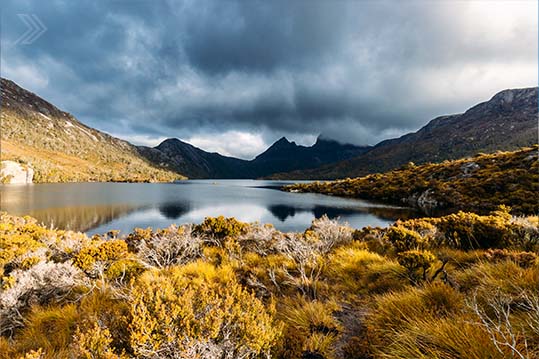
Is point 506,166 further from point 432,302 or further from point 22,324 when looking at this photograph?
point 22,324

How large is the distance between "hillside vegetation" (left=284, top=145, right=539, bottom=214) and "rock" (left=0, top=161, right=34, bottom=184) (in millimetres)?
127369

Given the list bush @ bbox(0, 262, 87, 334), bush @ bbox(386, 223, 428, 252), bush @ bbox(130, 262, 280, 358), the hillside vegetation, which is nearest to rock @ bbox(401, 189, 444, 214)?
the hillside vegetation

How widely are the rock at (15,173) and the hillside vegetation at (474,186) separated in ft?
418

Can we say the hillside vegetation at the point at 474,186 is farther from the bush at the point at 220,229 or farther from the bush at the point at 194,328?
the bush at the point at 194,328

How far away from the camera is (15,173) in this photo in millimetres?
96438

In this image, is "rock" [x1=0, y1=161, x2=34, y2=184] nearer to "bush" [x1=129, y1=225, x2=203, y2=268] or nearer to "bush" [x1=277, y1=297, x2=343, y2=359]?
"bush" [x1=129, y1=225, x2=203, y2=268]

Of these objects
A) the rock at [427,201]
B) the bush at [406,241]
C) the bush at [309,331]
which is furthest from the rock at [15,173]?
the rock at [427,201]

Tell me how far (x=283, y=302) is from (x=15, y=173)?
453 ft

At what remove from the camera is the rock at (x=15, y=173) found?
302 feet

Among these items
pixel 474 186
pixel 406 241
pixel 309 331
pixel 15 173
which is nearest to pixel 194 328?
pixel 309 331

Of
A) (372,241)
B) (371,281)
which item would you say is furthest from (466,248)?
(371,281)

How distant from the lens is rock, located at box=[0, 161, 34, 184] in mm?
91956

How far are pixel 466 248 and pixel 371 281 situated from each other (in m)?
5.77

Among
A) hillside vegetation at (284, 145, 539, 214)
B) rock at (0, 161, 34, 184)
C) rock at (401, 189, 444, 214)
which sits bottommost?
rock at (401, 189, 444, 214)
